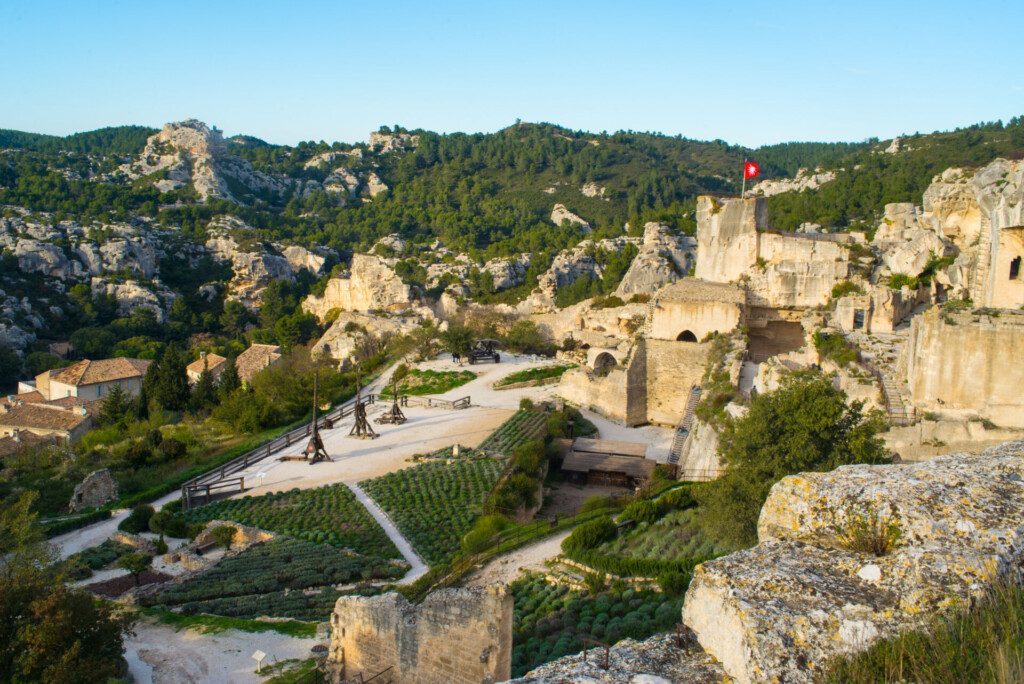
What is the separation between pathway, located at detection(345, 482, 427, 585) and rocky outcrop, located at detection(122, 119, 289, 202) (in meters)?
79.5

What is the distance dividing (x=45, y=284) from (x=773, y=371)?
60422 millimetres

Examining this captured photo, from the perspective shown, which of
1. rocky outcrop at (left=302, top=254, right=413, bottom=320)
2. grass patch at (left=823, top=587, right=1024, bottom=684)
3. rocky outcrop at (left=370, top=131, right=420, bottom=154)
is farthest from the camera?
rocky outcrop at (left=370, top=131, right=420, bottom=154)

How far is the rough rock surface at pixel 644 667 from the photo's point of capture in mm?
3520

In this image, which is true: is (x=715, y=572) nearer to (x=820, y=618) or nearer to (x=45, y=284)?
(x=820, y=618)

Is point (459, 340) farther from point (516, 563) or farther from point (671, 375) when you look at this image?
point (516, 563)

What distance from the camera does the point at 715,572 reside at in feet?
13.1

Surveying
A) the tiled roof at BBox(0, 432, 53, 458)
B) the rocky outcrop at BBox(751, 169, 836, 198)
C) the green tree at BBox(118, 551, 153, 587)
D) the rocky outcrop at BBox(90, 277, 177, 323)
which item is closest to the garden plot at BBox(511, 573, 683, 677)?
the green tree at BBox(118, 551, 153, 587)

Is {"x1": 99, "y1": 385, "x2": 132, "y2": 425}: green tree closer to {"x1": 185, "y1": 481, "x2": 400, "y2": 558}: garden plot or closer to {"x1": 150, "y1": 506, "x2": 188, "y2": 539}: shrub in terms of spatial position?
{"x1": 150, "y1": 506, "x2": 188, "y2": 539}: shrub

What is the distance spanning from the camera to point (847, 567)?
400 cm

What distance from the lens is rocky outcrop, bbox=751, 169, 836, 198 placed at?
191ft

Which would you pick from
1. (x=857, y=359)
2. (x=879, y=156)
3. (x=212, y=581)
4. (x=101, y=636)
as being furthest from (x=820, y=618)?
(x=879, y=156)

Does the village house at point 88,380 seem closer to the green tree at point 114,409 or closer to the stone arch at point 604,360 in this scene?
the green tree at point 114,409

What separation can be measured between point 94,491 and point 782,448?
1848 cm

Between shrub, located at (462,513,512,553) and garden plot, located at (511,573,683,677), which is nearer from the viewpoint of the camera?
garden plot, located at (511,573,683,677)
